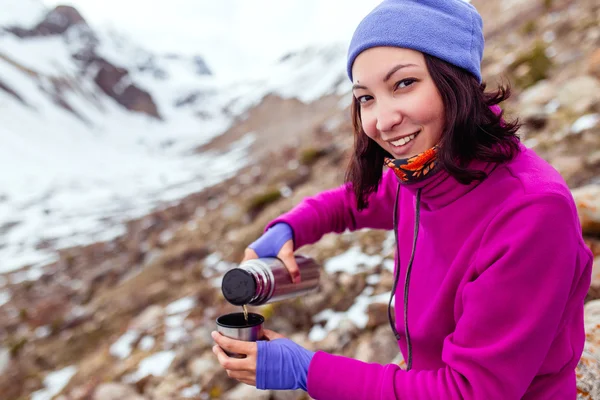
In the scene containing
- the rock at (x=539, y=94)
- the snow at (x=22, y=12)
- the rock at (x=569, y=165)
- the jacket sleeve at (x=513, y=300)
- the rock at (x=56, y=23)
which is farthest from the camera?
the rock at (x=56, y=23)

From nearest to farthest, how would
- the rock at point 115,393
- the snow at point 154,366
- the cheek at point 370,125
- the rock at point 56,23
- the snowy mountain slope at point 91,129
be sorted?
1. the cheek at point 370,125
2. the rock at point 115,393
3. the snow at point 154,366
4. the snowy mountain slope at point 91,129
5. the rock at point 56,23

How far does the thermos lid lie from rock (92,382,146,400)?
314 cm

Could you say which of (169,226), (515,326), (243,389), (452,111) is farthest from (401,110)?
(169,226)

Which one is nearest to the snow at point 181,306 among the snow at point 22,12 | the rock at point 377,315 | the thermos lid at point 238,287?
the rock at point 377,315

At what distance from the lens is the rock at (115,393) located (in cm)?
414

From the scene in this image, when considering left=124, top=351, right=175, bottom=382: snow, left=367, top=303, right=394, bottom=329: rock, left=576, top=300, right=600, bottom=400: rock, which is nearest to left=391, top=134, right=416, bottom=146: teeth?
left=576, top=300, right=600, bottom=400: rock

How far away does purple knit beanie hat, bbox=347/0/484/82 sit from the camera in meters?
1.39

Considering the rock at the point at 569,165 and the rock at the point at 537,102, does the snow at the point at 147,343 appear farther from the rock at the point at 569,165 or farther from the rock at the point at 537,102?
the rock at the point at 537,102

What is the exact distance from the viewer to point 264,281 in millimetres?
1874

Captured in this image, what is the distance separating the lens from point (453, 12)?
146 cm

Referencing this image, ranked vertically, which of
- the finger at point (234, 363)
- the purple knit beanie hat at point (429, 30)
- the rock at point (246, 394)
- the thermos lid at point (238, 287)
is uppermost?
the purple knit beanie hat at point (429, 30)

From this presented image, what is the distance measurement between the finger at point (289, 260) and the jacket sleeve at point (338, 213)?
0.38ft

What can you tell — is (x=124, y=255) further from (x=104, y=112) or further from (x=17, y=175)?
(x=104, y=112)

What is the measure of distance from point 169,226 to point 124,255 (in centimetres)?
184
